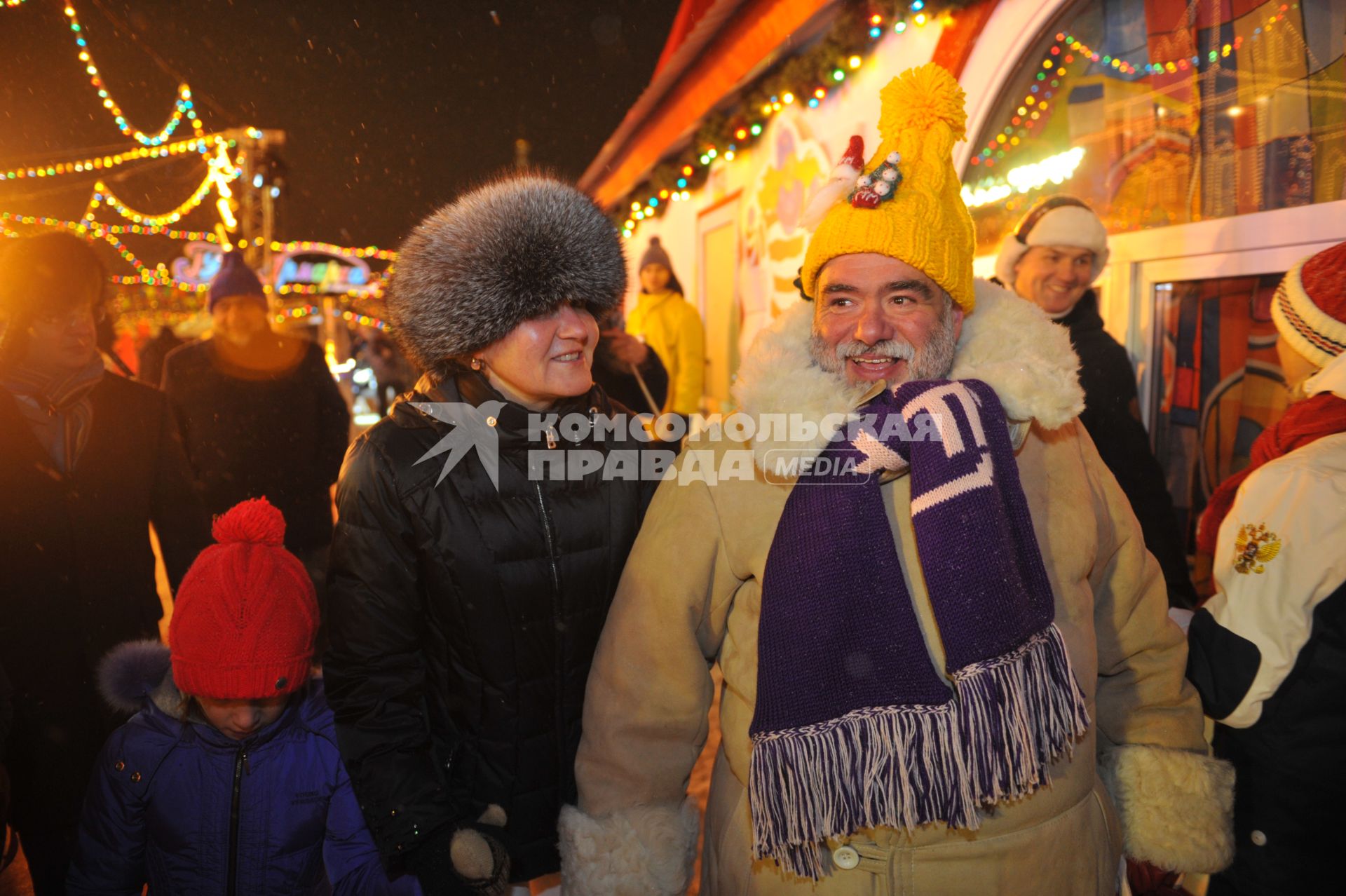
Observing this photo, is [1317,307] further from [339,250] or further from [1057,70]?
[339,250]

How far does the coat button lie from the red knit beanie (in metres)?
1.20

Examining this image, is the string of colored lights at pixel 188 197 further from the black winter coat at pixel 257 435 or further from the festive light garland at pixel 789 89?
the black winter coat at pixel 257 435

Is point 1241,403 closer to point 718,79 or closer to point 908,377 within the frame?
point 908,377

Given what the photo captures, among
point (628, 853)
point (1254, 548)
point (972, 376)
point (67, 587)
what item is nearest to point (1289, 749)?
point (1254, 548)

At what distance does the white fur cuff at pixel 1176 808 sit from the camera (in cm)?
167

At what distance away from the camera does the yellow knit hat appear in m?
1.70

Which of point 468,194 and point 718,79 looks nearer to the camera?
point 468,194

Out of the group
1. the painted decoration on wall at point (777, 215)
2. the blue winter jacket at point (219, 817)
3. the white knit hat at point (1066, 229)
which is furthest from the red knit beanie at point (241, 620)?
the painted decoration on wall at point (777, 215)

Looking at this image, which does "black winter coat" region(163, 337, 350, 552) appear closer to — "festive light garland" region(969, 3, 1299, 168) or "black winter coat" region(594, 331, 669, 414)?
"black winter coat" region(594, 331, 669, 414)

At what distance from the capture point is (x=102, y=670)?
185 centimetres

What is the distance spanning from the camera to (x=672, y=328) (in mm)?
5629

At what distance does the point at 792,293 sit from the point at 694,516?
4640 mm

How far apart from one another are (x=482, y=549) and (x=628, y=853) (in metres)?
0.68

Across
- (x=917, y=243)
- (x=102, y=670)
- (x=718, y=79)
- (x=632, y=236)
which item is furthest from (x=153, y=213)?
(x=917, y=243)
